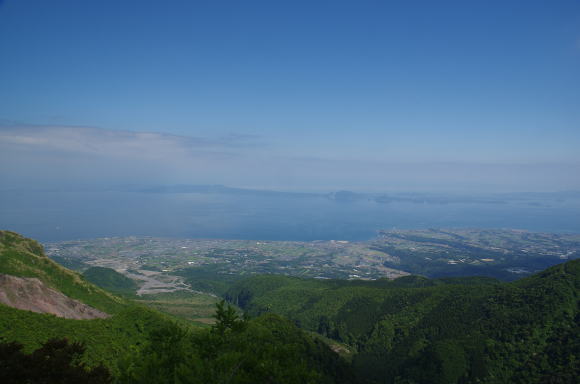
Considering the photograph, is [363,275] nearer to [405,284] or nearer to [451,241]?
[405,284]

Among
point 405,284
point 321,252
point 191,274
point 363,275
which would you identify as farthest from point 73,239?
point 405,284

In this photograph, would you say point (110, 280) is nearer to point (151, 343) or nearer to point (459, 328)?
point (459, 328)

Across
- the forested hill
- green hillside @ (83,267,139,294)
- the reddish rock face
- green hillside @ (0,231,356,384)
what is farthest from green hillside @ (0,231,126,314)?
green hillside @ (83,267,139,294)

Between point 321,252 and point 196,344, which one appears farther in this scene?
point 321,252

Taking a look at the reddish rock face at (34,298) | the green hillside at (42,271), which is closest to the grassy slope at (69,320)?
the green hillside at (42,271)

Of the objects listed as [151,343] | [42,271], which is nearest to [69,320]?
[151,343]

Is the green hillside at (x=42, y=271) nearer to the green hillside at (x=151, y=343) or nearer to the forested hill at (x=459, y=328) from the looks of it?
the green hillside at (x=151, y=343)

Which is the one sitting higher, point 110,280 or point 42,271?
point 42,271

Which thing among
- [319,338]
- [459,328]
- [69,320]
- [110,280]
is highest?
[69,320]
